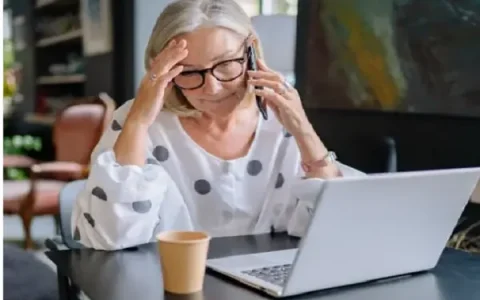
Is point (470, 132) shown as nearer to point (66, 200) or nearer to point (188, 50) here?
point (188, 50)

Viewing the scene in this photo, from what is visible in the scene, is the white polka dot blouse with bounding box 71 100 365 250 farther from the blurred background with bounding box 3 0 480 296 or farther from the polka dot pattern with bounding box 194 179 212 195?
the blurred background with bounding box 3 0 480 296

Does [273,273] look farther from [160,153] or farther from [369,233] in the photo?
[160,153]

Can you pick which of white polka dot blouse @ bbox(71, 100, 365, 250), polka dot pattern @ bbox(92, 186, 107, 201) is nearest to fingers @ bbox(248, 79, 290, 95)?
white polka dot blouse @ bbox(71, 100, 365, 250)

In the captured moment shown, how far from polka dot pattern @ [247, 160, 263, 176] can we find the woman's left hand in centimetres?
12

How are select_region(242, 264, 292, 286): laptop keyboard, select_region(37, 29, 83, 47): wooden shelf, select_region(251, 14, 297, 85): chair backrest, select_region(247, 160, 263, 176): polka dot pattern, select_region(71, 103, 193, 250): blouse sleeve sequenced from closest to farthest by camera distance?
select_region(242, 264, 292, 286): laptop keyboard → select_region(71, 103, 193, 250): blouse sleeve → select_region(247, 160, 263, 176): polka dot pattern → select_region(251, 14, 297, 85): chair backrest → select_region(37, 29, 83, 47): wooden shelf

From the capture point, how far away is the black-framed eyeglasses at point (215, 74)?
1.31 meters

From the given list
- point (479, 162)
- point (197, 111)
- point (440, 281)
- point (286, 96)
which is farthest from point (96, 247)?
point (479, 162)

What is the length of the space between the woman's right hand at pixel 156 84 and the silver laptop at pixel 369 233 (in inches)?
12.8

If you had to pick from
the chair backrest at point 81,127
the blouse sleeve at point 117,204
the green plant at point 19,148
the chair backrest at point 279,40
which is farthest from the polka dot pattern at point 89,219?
the green plant at point 19,148

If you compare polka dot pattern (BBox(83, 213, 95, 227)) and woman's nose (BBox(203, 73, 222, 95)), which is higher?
woman's nose (BBox(203, 73, 222, 95))

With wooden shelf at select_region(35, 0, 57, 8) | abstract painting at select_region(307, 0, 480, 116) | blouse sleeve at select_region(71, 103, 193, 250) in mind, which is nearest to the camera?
blouse sleeve at select_region(71, 103, 193, 250)

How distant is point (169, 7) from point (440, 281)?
73 cm

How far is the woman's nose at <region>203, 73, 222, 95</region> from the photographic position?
1308 millimetres

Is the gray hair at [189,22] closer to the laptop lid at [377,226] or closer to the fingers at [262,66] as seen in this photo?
the fingers at [262,66]
